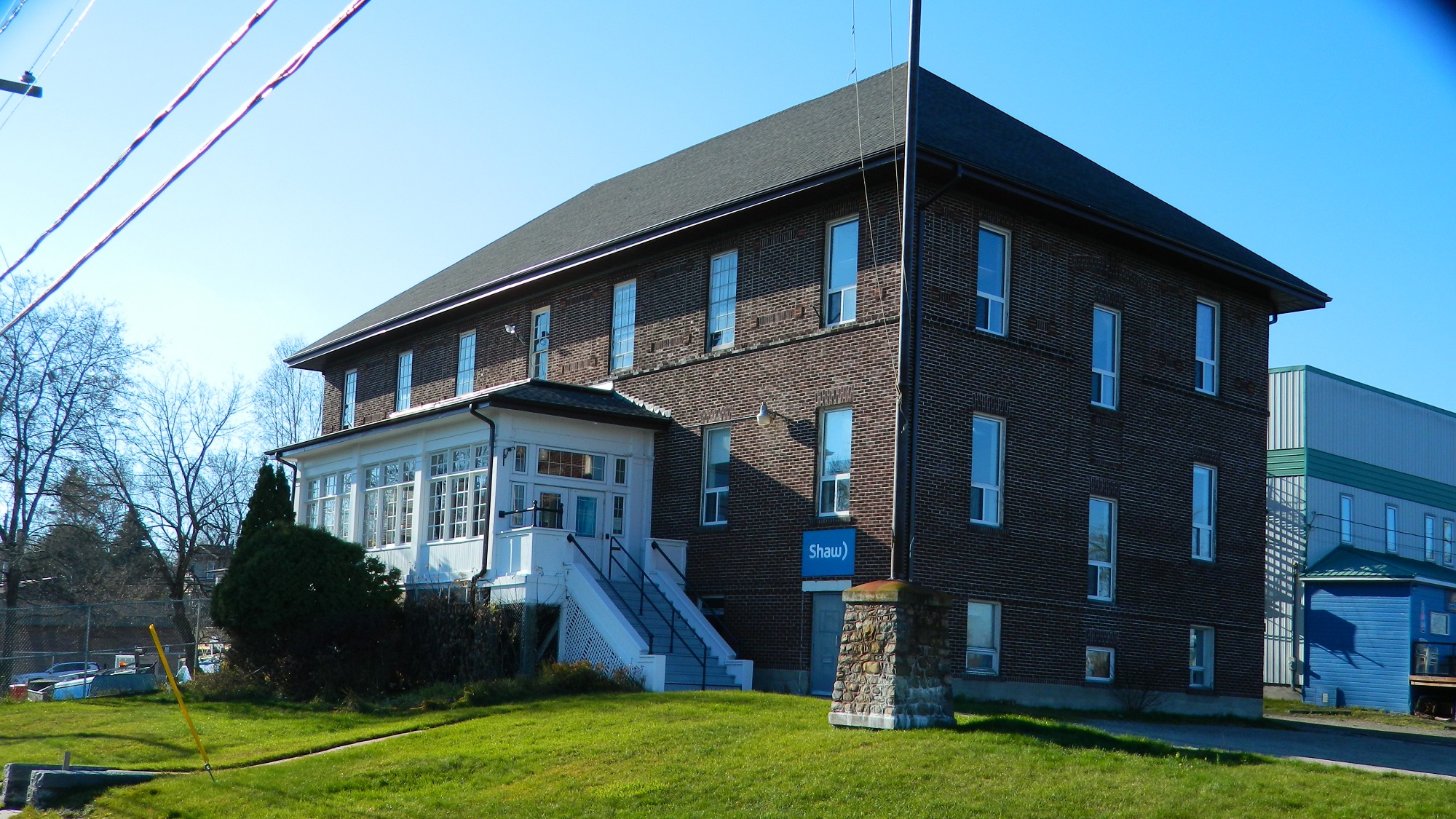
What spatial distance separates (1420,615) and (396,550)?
2637 centimetres

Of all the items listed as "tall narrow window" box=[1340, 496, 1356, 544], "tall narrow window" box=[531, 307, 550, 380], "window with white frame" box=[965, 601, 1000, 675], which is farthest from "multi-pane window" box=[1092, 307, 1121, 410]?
"tall narrow window" box=[1340, 496, 1356, 544]

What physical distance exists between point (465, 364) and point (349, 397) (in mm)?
6472

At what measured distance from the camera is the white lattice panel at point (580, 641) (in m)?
21.2

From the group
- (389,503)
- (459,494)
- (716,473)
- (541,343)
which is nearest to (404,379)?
(541,343)

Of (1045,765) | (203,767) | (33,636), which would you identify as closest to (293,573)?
→ (203,767)

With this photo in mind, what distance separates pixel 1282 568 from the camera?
1529 inches

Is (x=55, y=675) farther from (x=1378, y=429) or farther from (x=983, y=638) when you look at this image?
(x=1378, y=429)

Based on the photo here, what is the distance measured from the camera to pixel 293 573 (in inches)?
915

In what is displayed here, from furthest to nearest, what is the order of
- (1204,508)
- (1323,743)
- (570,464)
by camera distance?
(1204,508) → (570,464) → (1323,743)

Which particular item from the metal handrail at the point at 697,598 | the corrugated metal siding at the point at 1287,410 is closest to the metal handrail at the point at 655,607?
the metal handrail at the point at 697,598

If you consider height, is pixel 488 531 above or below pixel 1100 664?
above

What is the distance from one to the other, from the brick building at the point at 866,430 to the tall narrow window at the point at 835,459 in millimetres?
60

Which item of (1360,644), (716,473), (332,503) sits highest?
(716,473)

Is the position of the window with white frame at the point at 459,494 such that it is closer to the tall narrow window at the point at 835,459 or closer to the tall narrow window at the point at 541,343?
the tall narrow window at the point at 541,343
